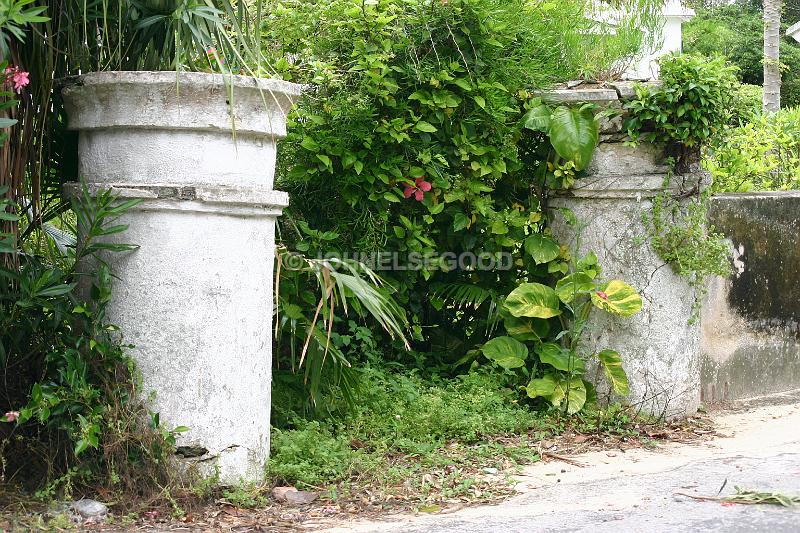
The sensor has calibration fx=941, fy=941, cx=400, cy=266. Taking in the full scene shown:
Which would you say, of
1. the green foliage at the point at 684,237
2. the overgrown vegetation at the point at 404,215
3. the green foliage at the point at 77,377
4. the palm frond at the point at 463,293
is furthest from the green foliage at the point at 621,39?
the green foliage at the point at 77,377

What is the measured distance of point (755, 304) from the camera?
6.32 m

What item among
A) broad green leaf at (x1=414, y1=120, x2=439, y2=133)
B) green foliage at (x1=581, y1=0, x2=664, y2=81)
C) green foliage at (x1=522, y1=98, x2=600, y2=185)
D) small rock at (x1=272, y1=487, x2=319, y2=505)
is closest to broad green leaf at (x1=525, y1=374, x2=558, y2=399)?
green foliage at (x1=522, y1=98, x2=600, y2=185)

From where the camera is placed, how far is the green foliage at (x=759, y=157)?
699cm

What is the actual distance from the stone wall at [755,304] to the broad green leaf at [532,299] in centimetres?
122

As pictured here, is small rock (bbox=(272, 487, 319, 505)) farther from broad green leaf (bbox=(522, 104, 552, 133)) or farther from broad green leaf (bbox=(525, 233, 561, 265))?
broad green leaf (bbox=(522, 104, 552, 133))

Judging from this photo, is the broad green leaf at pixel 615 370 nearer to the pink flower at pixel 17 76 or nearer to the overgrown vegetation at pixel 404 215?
the overgrown vegetation at pixel 404 215

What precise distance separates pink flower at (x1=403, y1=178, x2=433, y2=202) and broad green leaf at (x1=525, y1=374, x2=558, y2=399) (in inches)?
49.4

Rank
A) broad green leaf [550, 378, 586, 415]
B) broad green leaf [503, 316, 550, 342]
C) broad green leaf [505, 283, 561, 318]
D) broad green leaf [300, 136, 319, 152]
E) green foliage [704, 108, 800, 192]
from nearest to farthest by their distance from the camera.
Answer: broad green leaf [300, 136, 319, 152] < broad green leaf [550, 378, 586, 415] < broad green leaf [505, 283, 561, 318] < broad green leaf [503, 316, 550, 342] < green foliage [704, 108, 800, 192]

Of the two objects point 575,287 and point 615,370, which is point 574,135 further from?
point 615,370

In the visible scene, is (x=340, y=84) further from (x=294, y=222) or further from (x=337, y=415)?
(x=337, y=415)

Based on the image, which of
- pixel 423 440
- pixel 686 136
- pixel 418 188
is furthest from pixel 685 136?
pixel 423 440

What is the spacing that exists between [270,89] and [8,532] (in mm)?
2027

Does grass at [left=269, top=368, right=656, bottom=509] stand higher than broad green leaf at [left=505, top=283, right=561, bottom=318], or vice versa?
broad green leaf at [left=505, top=283, right=561, bottom=318]

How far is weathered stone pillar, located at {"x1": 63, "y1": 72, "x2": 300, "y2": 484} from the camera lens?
385 cm
